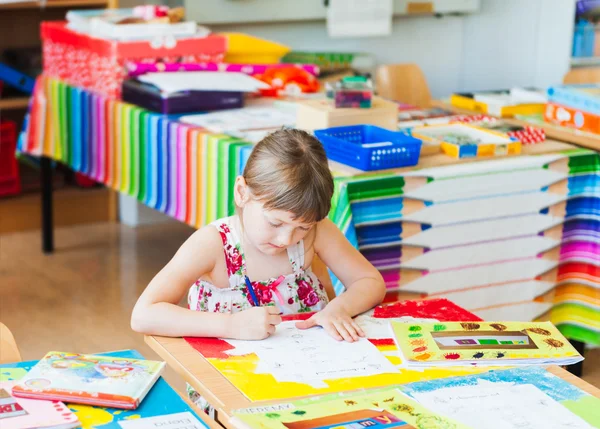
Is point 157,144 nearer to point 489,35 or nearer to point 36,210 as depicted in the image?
point 36,210

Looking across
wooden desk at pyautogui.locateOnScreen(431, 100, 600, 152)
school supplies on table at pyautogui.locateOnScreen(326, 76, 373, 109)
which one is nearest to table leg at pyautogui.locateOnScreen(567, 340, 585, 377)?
wooden desk at pyautogui.locateOnScreen(431, 100, 600, 152)

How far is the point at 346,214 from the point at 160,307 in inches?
29.7

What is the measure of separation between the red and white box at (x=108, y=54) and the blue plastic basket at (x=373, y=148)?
99 cm

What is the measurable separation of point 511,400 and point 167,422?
451 millimetres

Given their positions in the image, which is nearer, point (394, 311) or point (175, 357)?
point (175, 357)

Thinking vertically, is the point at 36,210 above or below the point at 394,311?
below

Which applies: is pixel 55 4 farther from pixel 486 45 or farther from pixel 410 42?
pixel 486 45

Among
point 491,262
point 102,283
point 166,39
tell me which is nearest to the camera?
point 491,262

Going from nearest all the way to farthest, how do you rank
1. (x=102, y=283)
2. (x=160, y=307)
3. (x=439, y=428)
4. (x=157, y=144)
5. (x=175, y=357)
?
(x=439, y=428) < (x=175, y=357) < (x=160, y=307) < (x=157, y=144) < (x=102, y=283)

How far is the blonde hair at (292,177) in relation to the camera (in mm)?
1501

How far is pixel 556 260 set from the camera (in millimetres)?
2504

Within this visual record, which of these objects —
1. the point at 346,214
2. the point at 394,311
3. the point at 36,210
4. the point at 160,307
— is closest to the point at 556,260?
the point at 346,214

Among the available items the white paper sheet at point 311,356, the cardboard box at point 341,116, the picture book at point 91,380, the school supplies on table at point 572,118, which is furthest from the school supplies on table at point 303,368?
the school supplies on table at point 572,118

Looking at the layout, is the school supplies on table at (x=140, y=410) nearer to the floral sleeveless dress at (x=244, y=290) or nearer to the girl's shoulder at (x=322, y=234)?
the floral sleeveless dress at (x=244, y=290)
